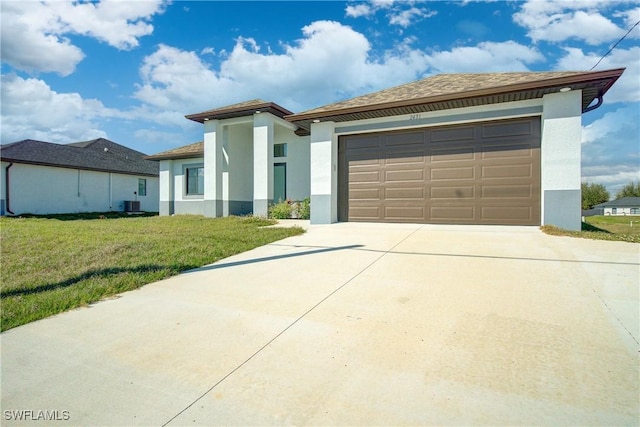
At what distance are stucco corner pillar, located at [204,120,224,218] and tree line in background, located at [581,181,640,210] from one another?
276ft

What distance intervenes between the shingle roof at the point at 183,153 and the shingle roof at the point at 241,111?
2.39 m

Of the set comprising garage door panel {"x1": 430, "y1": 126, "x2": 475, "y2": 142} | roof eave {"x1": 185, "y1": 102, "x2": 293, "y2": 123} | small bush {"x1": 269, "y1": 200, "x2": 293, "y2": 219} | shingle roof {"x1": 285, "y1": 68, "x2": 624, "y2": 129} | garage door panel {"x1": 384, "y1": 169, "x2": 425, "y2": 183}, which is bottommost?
small bush {"x1": 269, "y1": 200, "x2": 293, "y2": 219}

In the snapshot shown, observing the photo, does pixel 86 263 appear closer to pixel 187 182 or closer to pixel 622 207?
pixel 187 182

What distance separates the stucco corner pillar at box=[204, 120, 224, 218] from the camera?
558 inches

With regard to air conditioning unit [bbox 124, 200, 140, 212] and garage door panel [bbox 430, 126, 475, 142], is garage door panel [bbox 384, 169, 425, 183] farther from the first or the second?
air conditioning unit [bbox 124, 200, 140, 212]

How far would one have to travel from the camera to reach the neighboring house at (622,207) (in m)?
64.3

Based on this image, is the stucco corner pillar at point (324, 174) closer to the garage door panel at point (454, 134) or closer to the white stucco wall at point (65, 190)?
the garage door panel at point (454, 134)

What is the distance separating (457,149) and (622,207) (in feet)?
269

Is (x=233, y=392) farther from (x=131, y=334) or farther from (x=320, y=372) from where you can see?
(x=131, y=334)

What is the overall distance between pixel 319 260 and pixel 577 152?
24.1 ft

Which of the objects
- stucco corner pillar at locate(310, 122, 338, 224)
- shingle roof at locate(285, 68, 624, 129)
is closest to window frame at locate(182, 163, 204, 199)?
shingle roof at locate(285, 68, 624, 129)

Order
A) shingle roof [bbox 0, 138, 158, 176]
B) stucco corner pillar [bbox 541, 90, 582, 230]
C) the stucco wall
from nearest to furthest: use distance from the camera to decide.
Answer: stucco corner pillar [bbox 541, 90, 582, 230] → the stucco wall → shingle roof [bbox 0, 138, 158, 176]

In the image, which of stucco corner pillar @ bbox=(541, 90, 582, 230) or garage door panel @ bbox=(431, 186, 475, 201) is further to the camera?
garage door panel @ bbox=(431, 186, 475, 201)

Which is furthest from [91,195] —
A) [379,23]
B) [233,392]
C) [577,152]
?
[577,152]
